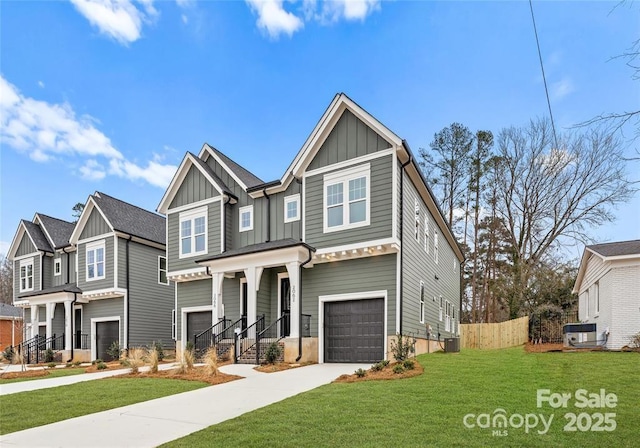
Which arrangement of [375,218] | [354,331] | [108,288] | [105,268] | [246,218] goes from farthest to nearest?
[105,268] < [108,288] < [246,218] < [354,331] < [375,218]

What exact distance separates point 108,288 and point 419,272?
1611 cm

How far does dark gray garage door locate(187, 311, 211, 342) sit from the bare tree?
19091 millimetres

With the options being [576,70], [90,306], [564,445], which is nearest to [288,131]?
[90,306]

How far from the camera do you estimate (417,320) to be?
A: 1552 centimetres

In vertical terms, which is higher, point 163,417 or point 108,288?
point 108,288

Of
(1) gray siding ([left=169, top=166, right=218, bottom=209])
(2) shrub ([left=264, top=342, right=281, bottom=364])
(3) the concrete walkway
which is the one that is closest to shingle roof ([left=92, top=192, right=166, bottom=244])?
(1) gray siding ([left=169, top=166, right=218, bottom=209])

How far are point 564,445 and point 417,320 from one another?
35.4 ft

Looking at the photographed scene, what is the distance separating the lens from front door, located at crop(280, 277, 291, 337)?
645 inches

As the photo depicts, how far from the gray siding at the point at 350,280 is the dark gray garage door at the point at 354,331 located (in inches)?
17.8

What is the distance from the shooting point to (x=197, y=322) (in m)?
19.5

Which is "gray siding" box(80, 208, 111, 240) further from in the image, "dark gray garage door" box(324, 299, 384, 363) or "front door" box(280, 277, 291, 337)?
"dark gray garage door" box(324, 299, 384, 363)

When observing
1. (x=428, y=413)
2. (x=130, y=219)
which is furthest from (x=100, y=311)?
(x=428, y=413)

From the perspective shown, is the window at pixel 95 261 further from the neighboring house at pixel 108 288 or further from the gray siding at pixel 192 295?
the gray siding at pixel 192 295

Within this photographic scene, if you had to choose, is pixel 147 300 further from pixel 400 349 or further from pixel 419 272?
pixel 400 349
